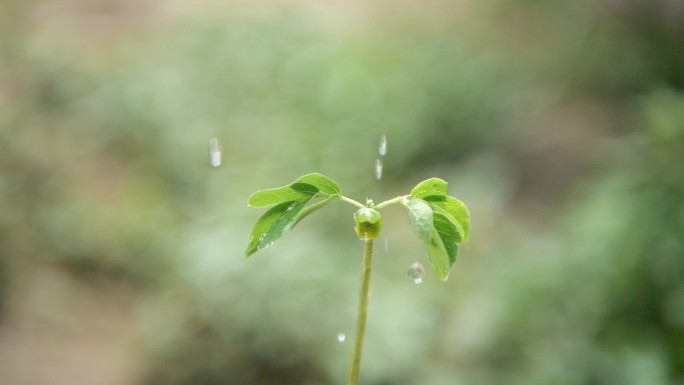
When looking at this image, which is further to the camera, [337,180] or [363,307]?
[337,180]

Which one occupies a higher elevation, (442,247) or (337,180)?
(337,180)

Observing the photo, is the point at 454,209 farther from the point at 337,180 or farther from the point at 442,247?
the point at 337,180

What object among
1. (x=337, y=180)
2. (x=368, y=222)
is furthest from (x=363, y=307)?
(x=337, y=180)

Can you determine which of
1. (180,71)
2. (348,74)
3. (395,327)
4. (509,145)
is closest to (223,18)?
(180,71)

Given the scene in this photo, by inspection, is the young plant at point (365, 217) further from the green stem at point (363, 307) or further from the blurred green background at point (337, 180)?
the blurred green background at point (337, 180)

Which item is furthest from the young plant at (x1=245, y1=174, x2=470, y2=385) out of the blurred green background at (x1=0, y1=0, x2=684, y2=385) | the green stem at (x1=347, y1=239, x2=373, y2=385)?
the blurred green background at (x1=0, y1=0, x2=684, y2=385)

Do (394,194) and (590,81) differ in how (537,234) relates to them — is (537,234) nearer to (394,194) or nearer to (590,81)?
(394,194)

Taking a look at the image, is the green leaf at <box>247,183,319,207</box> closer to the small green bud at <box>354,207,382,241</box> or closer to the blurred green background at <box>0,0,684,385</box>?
the small green bud at <box>354,207,382,241</box>

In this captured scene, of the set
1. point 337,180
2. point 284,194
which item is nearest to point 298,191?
point 284,194
